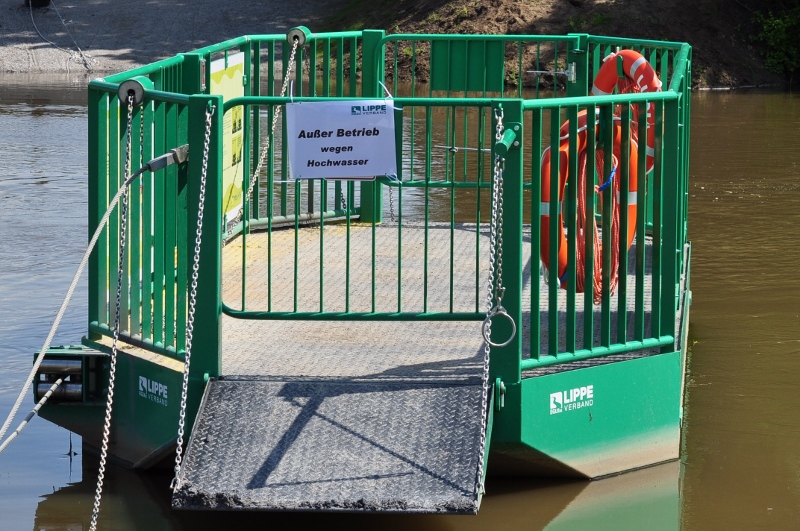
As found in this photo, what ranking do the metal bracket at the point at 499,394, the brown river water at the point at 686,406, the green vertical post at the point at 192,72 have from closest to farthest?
the metal bracket at the point at 499,394, the brown river water at the point at 686,406, the green vertical post at the point at 192,72

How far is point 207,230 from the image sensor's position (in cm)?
582

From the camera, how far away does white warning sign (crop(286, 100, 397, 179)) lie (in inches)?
229

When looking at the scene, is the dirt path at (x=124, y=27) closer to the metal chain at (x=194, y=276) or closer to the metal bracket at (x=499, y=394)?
the metal chain at (x=194, y=276)

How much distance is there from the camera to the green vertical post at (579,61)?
31.3 ft

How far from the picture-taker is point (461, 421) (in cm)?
576

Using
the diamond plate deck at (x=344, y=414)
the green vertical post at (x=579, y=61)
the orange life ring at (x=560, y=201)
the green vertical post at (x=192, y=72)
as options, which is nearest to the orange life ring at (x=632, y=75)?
the orange life ring at (x=560, y=201)

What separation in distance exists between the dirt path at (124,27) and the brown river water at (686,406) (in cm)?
1678

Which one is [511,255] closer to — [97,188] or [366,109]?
[366,109]

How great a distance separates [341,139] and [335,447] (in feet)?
4.33

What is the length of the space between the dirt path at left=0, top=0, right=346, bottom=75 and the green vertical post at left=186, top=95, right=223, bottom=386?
26152 millimetres

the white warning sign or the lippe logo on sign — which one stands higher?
the lippe logo on sign

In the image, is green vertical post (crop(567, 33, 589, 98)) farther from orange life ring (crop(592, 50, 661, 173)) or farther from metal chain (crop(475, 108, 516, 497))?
metal chain (crop(475, 108, 516, 497))

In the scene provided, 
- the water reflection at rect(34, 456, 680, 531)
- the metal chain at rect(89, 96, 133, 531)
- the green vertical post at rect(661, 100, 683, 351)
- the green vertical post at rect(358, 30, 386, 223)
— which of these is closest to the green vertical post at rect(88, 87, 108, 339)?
the metal chain at rect(89, 96, 133, 531)

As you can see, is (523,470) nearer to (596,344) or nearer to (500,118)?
(596,344)
